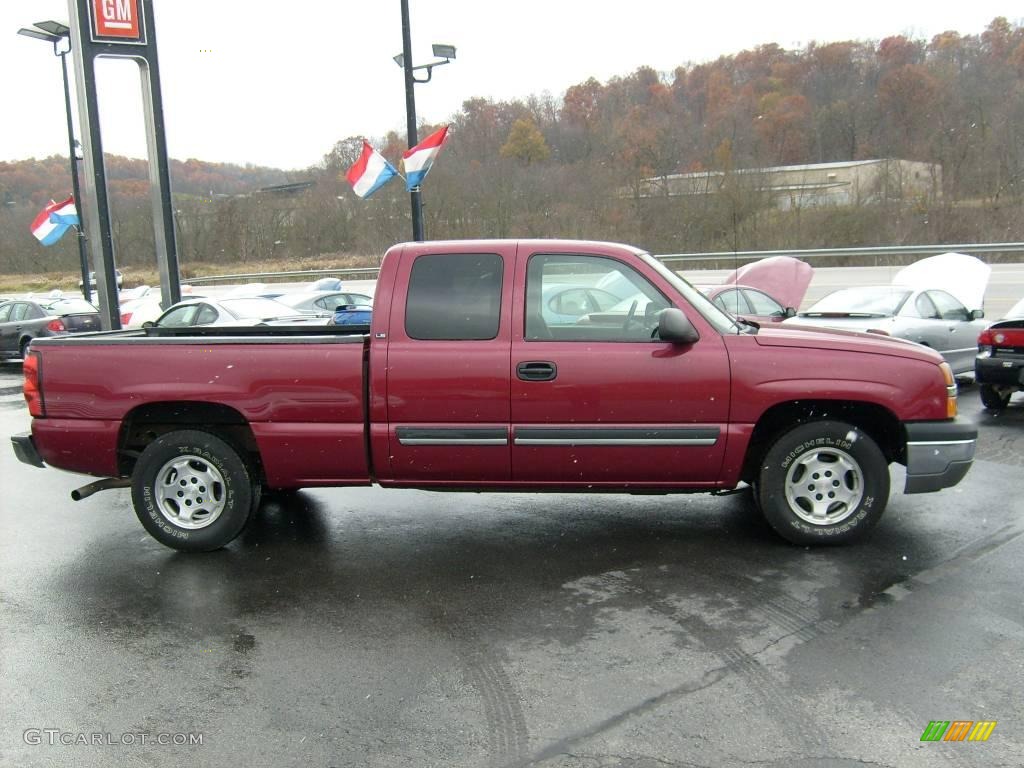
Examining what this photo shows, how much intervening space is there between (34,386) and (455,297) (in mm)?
2788

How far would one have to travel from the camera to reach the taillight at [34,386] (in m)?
5.57

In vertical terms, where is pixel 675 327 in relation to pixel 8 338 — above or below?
above

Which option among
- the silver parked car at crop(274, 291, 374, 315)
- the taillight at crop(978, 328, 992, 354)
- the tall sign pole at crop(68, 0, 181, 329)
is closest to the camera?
the taillight at crop(978, 328, 992, 354)

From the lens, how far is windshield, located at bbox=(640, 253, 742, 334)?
534cm

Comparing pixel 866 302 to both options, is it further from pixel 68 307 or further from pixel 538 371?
pixel 68 307

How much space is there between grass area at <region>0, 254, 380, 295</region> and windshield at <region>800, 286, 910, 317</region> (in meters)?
36.8

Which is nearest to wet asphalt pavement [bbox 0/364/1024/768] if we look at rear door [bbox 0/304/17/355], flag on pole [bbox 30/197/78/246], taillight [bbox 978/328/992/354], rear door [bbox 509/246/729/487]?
rear door [bbox 509/246/729/487]

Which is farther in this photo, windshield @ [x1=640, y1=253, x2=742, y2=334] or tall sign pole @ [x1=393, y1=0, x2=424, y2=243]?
tall sign pole @ [x1=393, y1=0, x2=424, y2=243]

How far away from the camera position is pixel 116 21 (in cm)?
1298

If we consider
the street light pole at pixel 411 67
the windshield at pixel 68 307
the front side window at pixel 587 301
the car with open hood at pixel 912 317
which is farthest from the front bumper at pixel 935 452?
the windshield at pixel 68 307

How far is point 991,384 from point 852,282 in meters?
17.2

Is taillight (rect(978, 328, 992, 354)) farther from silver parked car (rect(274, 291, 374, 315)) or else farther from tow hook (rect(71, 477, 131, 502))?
silver parked car (rect(274, 291, 374, 315))

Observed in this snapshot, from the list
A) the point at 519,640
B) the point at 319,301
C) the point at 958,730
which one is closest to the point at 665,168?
the point at 319,301

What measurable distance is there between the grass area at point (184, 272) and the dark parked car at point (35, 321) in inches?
1067
